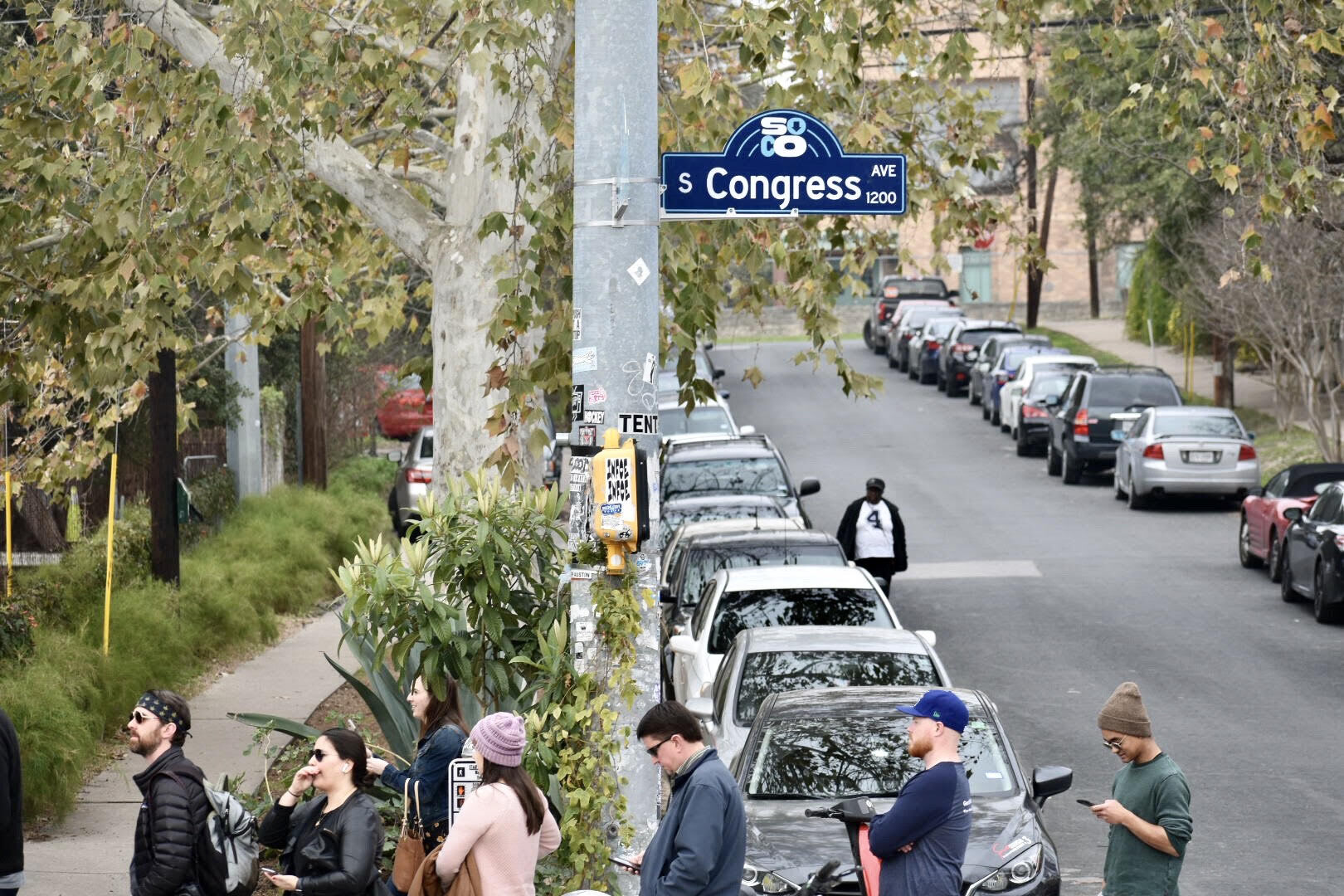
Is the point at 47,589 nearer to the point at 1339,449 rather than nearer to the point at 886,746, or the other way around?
the point at 886,746

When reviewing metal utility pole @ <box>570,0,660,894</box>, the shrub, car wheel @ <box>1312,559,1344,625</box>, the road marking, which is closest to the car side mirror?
metal utility pole @ <box>570,0,660,894</box>

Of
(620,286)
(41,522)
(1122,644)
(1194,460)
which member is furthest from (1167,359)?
(620,286)

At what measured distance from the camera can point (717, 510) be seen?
64.2ft

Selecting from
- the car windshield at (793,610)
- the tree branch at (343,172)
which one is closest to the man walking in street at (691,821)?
the car windshield at (793,610)

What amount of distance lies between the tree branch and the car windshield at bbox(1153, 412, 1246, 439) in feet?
56.8

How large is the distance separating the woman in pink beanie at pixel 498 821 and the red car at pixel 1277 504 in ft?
53.5

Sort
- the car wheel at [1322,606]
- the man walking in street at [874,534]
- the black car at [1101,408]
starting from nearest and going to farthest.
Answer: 1. the man walking in street at [874,534]
2. the car wheel at [1322,606]
3. the black car at [1101,408]

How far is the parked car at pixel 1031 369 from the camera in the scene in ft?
121

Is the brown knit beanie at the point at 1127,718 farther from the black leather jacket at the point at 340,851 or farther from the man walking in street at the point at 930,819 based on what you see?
the black leather jacket at the point at 340,851

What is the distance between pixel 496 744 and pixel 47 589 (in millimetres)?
9931

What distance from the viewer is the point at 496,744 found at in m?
6.21

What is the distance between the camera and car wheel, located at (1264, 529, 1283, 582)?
69.1 feet

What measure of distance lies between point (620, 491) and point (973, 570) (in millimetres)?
16086

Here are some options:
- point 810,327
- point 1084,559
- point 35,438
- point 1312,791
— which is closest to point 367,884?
point 810,327
